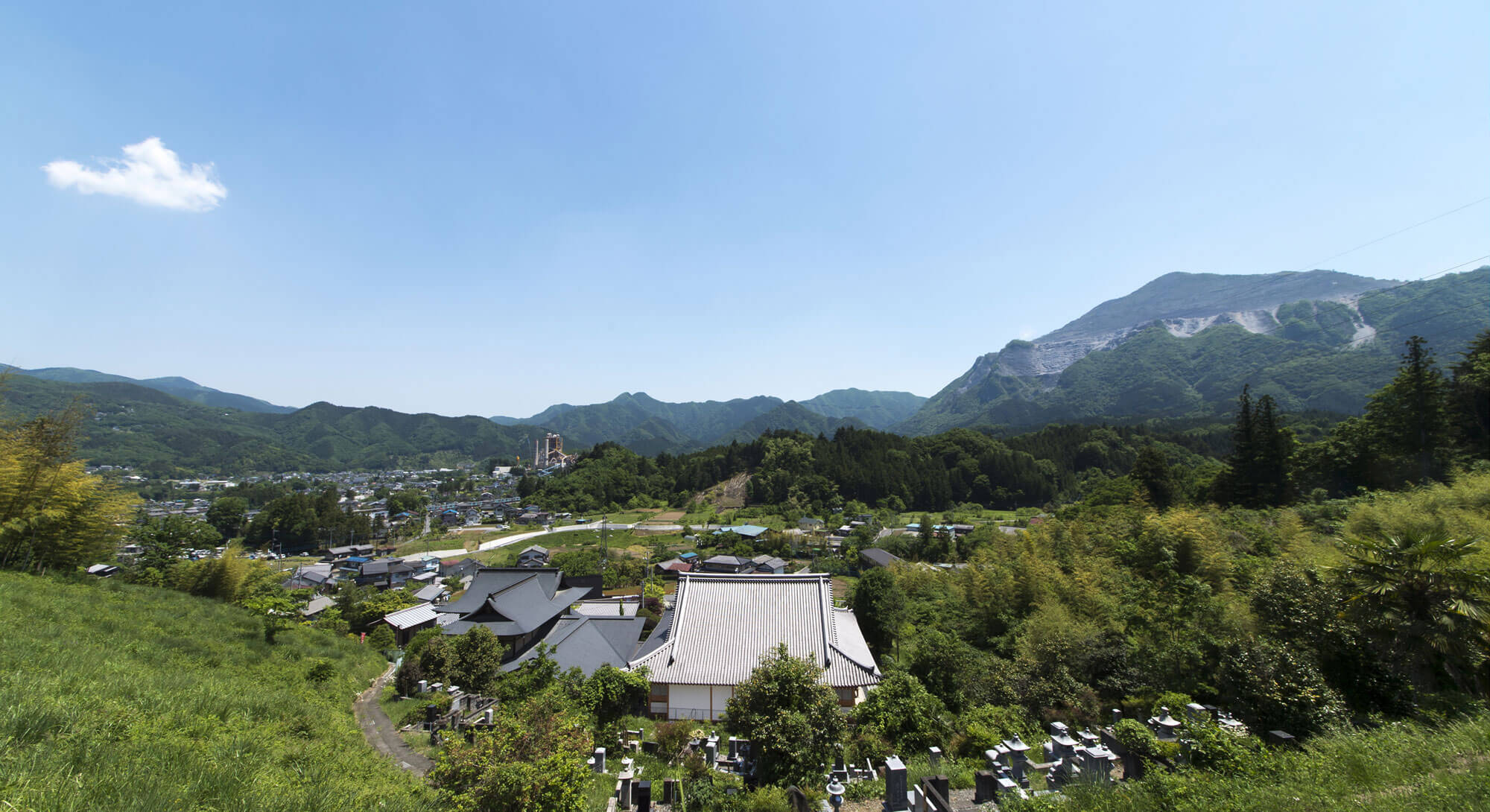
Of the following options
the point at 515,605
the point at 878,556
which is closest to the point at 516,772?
the point at 515,605

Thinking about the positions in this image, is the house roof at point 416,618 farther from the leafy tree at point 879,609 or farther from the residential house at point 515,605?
the leafy tree at point 879,609

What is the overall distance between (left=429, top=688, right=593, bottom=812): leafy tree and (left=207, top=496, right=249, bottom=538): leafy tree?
6658cm

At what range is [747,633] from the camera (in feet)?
47.0

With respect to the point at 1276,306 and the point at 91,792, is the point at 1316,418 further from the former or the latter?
the point at 1276,306

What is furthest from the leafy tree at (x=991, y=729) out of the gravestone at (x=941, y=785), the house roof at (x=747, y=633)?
the house roof at (x=747, y=633)

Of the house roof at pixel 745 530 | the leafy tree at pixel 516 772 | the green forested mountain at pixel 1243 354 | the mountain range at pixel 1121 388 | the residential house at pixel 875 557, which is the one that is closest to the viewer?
the leafy tree at pixel 516 772

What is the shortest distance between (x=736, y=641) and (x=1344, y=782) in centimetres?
1125

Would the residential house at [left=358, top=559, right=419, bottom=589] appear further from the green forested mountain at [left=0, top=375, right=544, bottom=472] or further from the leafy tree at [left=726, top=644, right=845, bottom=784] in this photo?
the green forested mountain at [left=0, top=375, right=544, bottom=472]

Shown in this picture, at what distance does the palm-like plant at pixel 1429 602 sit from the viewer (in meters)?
6.61

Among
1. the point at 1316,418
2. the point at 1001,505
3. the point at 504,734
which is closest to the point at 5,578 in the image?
the point at 504,734

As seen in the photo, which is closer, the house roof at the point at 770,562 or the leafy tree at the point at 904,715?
the leafy tree at the point at 904,715

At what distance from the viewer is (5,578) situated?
39.2 feet

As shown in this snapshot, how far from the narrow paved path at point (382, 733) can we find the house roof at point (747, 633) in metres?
4.73

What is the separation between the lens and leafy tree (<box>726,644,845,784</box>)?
7281mm
